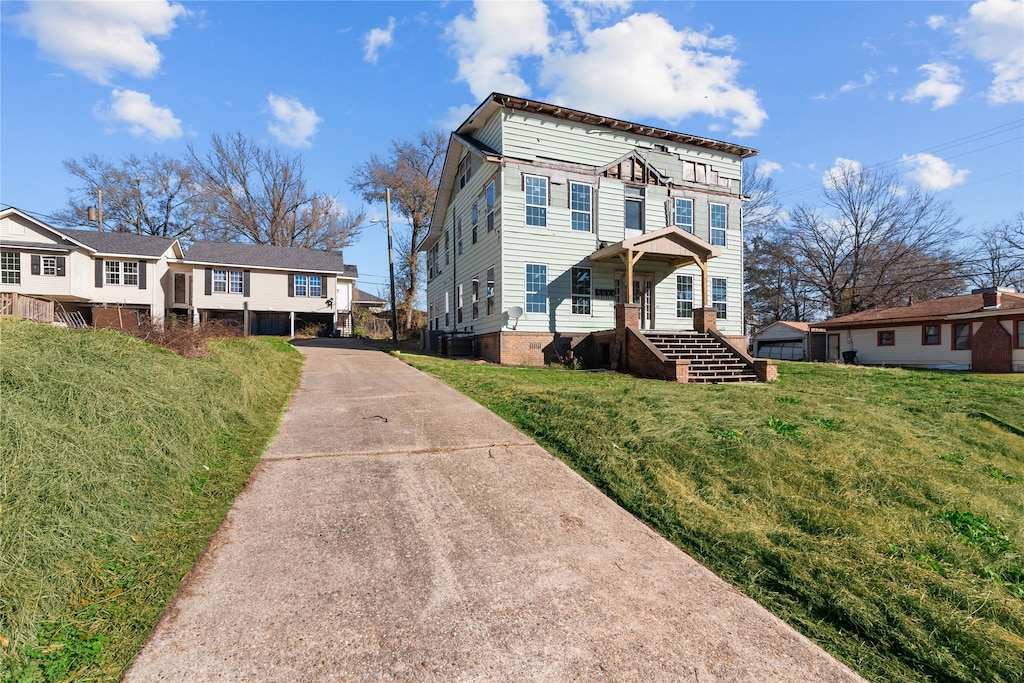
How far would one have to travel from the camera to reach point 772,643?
258cm

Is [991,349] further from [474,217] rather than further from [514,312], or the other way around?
[474,217]

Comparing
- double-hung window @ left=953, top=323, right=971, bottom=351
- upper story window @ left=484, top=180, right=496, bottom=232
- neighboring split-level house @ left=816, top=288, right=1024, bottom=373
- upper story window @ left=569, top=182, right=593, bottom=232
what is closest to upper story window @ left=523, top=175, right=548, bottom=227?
upper story window @ left=569, top=182, right=593, bottom=232

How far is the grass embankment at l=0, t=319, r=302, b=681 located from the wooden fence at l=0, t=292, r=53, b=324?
5488 mm

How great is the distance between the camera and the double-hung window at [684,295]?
17656 millimetres

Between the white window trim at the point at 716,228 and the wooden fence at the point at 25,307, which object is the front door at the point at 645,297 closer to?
the white window trim at the point at 716,228

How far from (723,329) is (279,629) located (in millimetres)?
18220

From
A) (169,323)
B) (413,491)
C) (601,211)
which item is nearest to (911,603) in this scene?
(413,491)

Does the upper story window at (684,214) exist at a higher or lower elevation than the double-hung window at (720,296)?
higher

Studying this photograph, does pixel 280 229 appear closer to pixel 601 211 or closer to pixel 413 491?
pixel 601 211

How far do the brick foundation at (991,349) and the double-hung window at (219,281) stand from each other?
125 ft

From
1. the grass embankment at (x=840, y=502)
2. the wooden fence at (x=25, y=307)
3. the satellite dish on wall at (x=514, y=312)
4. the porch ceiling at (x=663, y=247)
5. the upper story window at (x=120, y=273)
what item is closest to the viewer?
the grass embankment at (x=840, y=502)

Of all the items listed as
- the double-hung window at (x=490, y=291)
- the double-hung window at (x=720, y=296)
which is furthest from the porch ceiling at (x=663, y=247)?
the double-hung window at (x=490, y=291)

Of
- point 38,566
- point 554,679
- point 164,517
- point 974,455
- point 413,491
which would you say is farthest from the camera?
point 974,455

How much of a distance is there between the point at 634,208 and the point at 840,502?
14.4 metres
